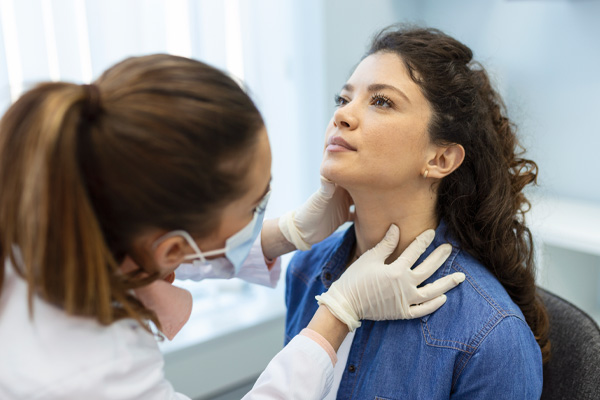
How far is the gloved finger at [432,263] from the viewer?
1116 millimetres

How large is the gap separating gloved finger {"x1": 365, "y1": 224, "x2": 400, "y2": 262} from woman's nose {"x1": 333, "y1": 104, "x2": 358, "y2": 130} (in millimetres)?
262

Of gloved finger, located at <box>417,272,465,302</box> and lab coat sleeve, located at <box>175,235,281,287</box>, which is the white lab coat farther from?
gloved finger, located at <box>417,272,465,302</box>

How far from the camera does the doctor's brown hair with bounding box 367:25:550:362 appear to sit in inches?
46.1

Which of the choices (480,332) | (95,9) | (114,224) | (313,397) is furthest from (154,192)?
(95,9)

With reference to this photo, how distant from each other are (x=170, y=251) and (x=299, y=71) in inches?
65.3

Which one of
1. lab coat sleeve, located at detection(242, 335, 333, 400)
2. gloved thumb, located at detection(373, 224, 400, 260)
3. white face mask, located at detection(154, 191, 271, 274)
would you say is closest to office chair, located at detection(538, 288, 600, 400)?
gloved thumb, located at detection(373, 224, 400, 260)

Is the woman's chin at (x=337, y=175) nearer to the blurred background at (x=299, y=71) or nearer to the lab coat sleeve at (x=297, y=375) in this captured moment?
the lab coat sleeve at (x=297, y=375)

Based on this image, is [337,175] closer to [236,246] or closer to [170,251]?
[236,246]

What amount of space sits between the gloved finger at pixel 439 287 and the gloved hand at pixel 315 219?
35 cm

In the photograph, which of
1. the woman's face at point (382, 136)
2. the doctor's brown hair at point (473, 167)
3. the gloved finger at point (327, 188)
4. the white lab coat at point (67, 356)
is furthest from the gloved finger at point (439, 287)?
the white lab coat at point (67, 356)

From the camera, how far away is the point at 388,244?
1203 mm

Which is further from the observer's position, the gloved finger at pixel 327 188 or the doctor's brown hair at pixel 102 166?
the gloved finger at pixel 327 188

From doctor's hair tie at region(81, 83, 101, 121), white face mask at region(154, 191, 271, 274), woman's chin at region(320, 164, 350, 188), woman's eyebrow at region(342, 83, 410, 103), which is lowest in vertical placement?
white face mask at region(154, 191, 271, 274)

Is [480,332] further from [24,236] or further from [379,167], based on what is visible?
[24,236]
